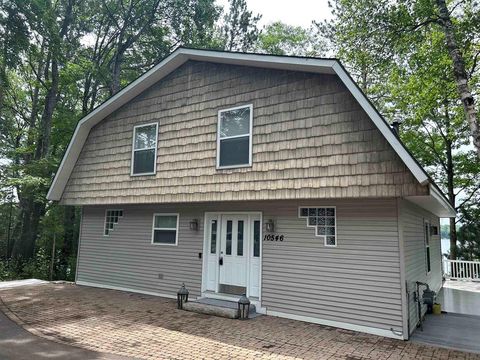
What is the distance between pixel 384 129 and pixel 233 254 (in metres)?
4.48

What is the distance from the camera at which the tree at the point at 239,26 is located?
20.2m

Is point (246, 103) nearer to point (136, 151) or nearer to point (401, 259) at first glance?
point (136, 151)

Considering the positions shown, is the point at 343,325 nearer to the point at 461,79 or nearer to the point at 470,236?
the point at 461,79

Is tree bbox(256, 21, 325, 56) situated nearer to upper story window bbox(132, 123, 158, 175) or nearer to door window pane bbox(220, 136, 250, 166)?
upper story window bbox(132, 123, 158, 175)

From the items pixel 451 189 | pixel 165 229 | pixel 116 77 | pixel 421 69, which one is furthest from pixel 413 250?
pixel 116 77

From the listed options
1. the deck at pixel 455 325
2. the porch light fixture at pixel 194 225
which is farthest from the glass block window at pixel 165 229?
the deck at pixel 455 325

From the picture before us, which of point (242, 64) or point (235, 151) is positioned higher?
point (242, 64)

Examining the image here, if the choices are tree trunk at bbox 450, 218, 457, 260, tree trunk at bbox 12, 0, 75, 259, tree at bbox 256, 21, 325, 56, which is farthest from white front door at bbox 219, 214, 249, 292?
tree at bbox 256, 21, 325, 56

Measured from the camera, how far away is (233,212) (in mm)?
8195

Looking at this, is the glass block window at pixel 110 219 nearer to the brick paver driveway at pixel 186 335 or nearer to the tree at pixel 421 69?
the brick paver driveway at pixel 186 335

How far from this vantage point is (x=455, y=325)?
6.94 metres

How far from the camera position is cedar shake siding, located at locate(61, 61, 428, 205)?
20.0ft

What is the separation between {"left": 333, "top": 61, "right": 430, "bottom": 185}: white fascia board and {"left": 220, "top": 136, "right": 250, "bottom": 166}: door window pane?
7.86 feet

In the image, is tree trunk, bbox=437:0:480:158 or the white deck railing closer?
tree trunk, bbox=437:0:480:158
